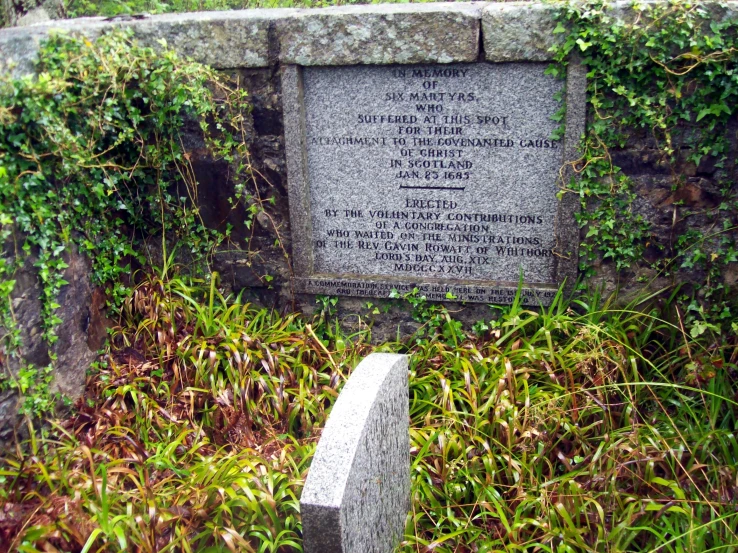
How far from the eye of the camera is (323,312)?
384 centimetres

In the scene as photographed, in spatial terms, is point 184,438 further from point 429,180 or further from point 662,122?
point 662,122

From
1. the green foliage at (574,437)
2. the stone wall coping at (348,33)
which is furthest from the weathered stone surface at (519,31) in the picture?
the green foliage at (574,437)

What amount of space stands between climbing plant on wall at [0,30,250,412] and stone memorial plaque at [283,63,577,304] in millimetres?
434

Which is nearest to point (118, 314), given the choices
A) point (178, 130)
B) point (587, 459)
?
point (178, 130)

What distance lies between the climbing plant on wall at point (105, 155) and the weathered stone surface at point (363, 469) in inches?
63.1

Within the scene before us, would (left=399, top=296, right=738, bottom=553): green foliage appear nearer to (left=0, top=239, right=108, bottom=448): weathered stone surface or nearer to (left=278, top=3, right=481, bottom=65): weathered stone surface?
(left=278, top=3, right=481, bottom=65): weathered stone surface

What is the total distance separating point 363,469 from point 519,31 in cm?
215

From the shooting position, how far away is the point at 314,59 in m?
3.48

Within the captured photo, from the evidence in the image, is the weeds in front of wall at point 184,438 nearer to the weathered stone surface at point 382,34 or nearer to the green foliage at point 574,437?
the green foliage at point 574,437

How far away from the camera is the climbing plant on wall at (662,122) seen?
3076mm

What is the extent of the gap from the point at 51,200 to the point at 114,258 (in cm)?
57

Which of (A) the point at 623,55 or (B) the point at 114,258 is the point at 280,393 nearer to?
(B) the point at 114,258

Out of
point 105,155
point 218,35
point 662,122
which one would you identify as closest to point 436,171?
point 662,122

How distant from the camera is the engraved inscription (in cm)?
341
